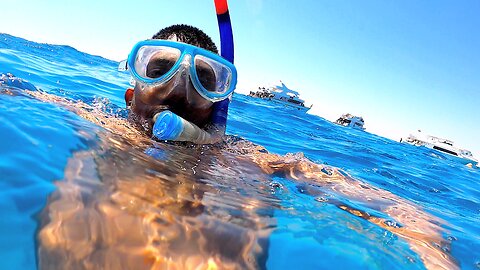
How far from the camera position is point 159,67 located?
284cm

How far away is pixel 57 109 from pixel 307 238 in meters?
2.29

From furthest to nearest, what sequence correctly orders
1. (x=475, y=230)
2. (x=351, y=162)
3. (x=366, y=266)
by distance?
(x=351, y=162) → (x=475, y=230) → (x=366, y=266)

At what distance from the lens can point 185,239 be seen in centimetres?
→ 156

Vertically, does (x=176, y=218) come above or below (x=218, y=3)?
below

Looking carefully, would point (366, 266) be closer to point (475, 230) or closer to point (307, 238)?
point (307, 238)

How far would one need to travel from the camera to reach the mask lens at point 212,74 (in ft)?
9.40

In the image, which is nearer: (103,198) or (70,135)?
(103,198)

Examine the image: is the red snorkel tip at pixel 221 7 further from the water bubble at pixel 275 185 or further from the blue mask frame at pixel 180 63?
the water bubble at pixel 275 185

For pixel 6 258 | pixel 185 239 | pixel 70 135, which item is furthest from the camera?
pixel 70 135

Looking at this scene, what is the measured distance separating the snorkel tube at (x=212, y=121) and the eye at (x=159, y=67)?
0.44m

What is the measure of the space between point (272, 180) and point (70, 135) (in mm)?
1567

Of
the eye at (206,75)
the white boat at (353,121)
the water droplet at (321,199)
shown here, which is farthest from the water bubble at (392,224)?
the white boat at (353,121)

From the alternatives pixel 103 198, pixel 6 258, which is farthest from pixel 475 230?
pixel 6 258

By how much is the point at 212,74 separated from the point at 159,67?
43 cm
